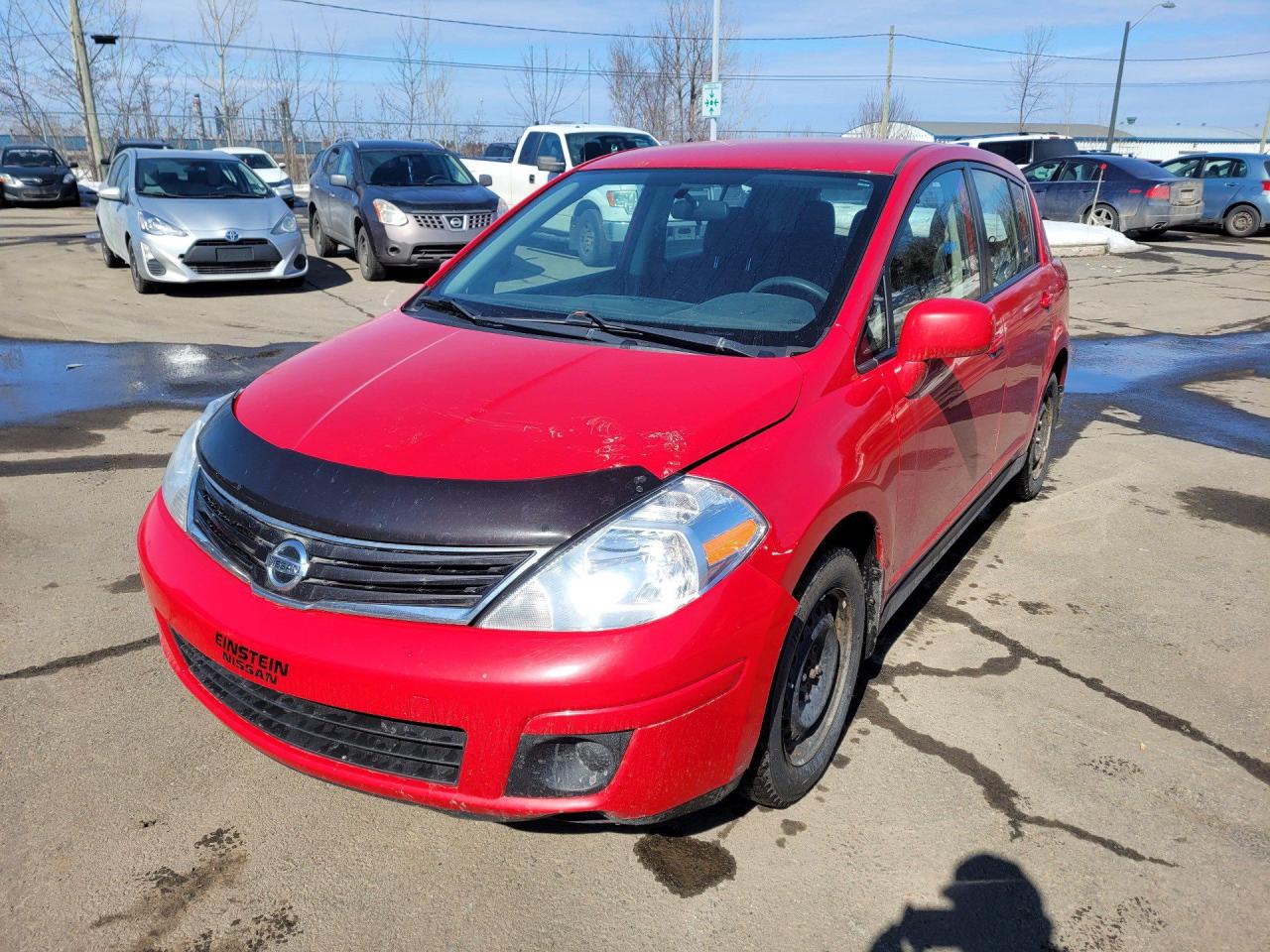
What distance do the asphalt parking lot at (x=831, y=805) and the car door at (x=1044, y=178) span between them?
17.2 metres

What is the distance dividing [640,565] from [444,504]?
0.47 m

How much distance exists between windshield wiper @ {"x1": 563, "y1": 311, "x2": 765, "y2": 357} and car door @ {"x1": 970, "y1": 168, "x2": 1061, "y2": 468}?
159 centimetres

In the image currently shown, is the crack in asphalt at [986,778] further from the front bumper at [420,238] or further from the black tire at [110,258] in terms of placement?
the black tire at [110,258]

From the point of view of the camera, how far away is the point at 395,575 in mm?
2227

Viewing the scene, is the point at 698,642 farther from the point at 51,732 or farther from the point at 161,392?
the point at 161,392

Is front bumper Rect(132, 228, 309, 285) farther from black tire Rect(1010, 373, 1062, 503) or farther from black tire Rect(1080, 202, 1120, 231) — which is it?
black tire Rect(1080, 202, 1120, 231)

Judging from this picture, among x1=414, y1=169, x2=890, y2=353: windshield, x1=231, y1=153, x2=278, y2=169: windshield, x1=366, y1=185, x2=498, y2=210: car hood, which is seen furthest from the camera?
x1=231, y1=153, x2=278, y2=169: windshield

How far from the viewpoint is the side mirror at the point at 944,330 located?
294 centimetres

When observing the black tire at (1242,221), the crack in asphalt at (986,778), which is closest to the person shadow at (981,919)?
the crack in asphalt at (986,778)

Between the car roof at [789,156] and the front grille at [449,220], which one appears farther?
the front grille at [449,220]

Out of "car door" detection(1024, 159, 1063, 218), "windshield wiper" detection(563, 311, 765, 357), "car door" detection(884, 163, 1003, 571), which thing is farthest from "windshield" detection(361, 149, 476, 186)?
"car door" detection(1024, 159, 1063, 218)

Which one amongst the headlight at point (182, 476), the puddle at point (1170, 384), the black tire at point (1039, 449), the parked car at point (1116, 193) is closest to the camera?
the headlight at point (182, 476)

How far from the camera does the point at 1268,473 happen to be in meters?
6.11

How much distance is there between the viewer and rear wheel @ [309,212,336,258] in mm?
14789
